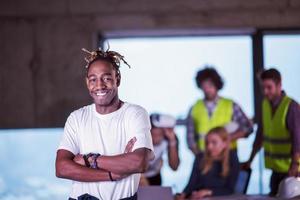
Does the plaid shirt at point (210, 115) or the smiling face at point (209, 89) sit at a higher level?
the smiling face at point (209, 89)

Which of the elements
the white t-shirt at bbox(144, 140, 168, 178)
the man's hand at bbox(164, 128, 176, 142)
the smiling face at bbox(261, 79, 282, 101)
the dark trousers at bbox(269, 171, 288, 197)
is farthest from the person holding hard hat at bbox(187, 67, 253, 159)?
the smiling face at bbox(261, 79, 282, 101)

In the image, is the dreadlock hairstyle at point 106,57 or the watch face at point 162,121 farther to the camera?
the watch face at point 162,121

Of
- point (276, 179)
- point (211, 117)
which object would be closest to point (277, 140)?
point (276, 179)

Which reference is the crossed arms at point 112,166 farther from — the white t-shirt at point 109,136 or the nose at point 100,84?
the nose at point 100,84

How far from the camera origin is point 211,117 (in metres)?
5.59

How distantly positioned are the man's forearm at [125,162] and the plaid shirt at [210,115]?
3156mm

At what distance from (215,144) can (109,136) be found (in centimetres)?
282

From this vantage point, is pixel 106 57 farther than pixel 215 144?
No

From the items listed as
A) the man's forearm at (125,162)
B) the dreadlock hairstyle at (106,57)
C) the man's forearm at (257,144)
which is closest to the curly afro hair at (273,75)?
the man's forearm at (257,144)

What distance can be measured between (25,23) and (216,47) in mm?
1806

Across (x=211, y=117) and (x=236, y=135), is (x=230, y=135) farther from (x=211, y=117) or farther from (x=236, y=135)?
(x=211, y=117)

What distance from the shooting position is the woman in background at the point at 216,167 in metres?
4.41

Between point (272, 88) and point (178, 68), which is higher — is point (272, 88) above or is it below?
below

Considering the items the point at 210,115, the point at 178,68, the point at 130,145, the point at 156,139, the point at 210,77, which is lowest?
the point at 130,145
